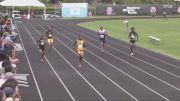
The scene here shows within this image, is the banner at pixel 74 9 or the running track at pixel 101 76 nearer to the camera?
the running track at pixel 101 76

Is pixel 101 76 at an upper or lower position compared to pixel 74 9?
lower

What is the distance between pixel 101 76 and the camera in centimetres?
2227

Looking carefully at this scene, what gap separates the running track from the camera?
18016 millimetres

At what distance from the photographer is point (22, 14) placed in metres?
83.1

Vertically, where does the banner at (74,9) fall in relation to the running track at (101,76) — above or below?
above

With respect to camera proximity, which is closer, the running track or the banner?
the running track

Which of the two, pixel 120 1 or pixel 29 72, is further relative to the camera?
pixel 120 1

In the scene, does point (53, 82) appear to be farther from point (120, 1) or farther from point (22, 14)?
point (120, 1)

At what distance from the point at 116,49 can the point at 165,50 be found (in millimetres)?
2937

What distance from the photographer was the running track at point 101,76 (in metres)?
18.0

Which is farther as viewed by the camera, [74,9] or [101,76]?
[74,9]

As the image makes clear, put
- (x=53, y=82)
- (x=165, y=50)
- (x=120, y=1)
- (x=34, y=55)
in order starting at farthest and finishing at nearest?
(x=120, y=1) → (x=165, y=50) → (x=34, y=55) → (x=53, y=82)

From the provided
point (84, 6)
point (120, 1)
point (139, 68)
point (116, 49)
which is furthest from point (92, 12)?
point (139, 68)

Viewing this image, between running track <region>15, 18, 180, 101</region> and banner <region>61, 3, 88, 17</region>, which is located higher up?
banner <region>61, 3, 88, 17</region>
